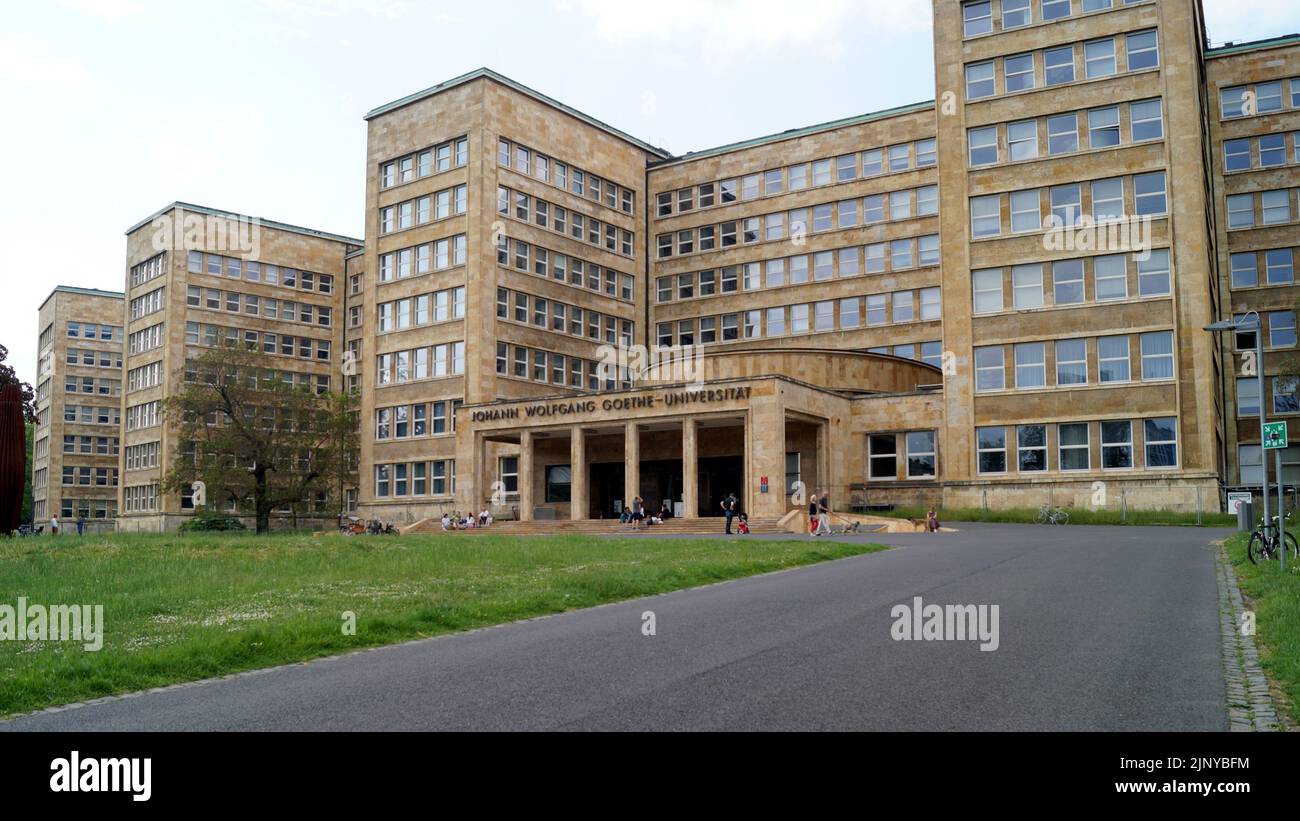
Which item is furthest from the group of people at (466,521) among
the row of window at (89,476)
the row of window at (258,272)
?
the row of window at (89,476)

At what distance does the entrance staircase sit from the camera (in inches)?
1761

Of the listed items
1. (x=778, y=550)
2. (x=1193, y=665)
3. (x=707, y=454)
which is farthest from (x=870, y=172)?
A: (x=1193, y=665)

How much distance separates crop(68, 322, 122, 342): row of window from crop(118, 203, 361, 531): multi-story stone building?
21.3 meters

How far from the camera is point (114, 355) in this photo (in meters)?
110

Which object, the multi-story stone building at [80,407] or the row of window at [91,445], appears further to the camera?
the row of window at [91,445]

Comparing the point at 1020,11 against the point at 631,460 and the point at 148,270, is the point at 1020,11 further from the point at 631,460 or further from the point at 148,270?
the point at 148,270

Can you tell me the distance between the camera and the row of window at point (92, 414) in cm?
10606

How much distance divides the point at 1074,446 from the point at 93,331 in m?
93.7

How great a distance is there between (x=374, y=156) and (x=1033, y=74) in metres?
41.1

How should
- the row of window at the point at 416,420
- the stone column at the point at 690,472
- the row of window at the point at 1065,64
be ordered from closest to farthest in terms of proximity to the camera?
the stone column at the point at 690,472 < the row of window at the point at 1065,64 < the row of window at the point at 416,420

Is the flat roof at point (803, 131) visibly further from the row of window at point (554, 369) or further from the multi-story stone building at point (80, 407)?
the multi-story stone building at point (80, 407)

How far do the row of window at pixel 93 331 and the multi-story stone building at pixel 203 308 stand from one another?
21287mm
